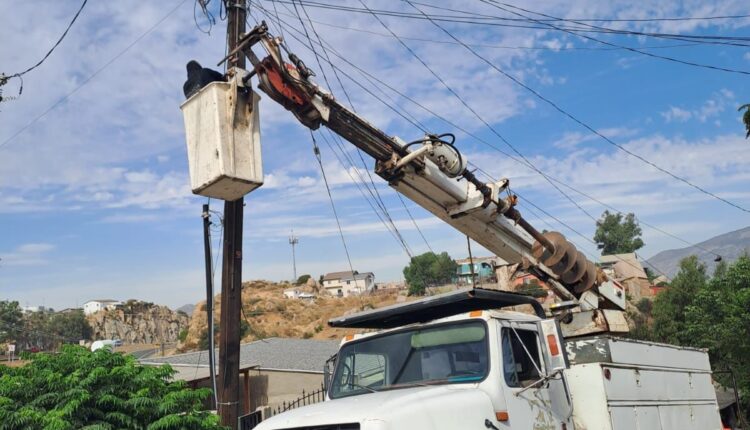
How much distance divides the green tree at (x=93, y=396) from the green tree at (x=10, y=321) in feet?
285

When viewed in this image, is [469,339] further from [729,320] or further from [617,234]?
[617,234]

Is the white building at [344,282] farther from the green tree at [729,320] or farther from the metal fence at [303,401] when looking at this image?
the metal fence at [303,401]

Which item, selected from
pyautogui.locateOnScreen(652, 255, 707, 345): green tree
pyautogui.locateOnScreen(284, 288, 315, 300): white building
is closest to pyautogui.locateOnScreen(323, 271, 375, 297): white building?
pyautogui.locateOnScreen(284, 288, 315, 300): white building

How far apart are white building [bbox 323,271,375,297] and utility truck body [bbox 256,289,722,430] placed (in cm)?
11924

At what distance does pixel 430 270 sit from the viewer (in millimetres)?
94812

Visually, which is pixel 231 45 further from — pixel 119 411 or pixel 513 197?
pixel 119 411

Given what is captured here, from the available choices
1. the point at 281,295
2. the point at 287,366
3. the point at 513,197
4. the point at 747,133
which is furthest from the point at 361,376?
the point at 281,295

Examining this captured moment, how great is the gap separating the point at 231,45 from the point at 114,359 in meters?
5.27

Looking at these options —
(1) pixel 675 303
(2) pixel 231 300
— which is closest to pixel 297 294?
(1) pixel 675 303

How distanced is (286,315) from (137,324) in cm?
4777

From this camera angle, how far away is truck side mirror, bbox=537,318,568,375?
487cm

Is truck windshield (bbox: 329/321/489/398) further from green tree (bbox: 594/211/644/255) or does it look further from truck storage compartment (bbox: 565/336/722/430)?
green tree (bbox: 594/211/644/255)

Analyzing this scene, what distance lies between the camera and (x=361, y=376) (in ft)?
17.4

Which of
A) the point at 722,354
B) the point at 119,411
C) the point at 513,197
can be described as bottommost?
the point at 722,354
